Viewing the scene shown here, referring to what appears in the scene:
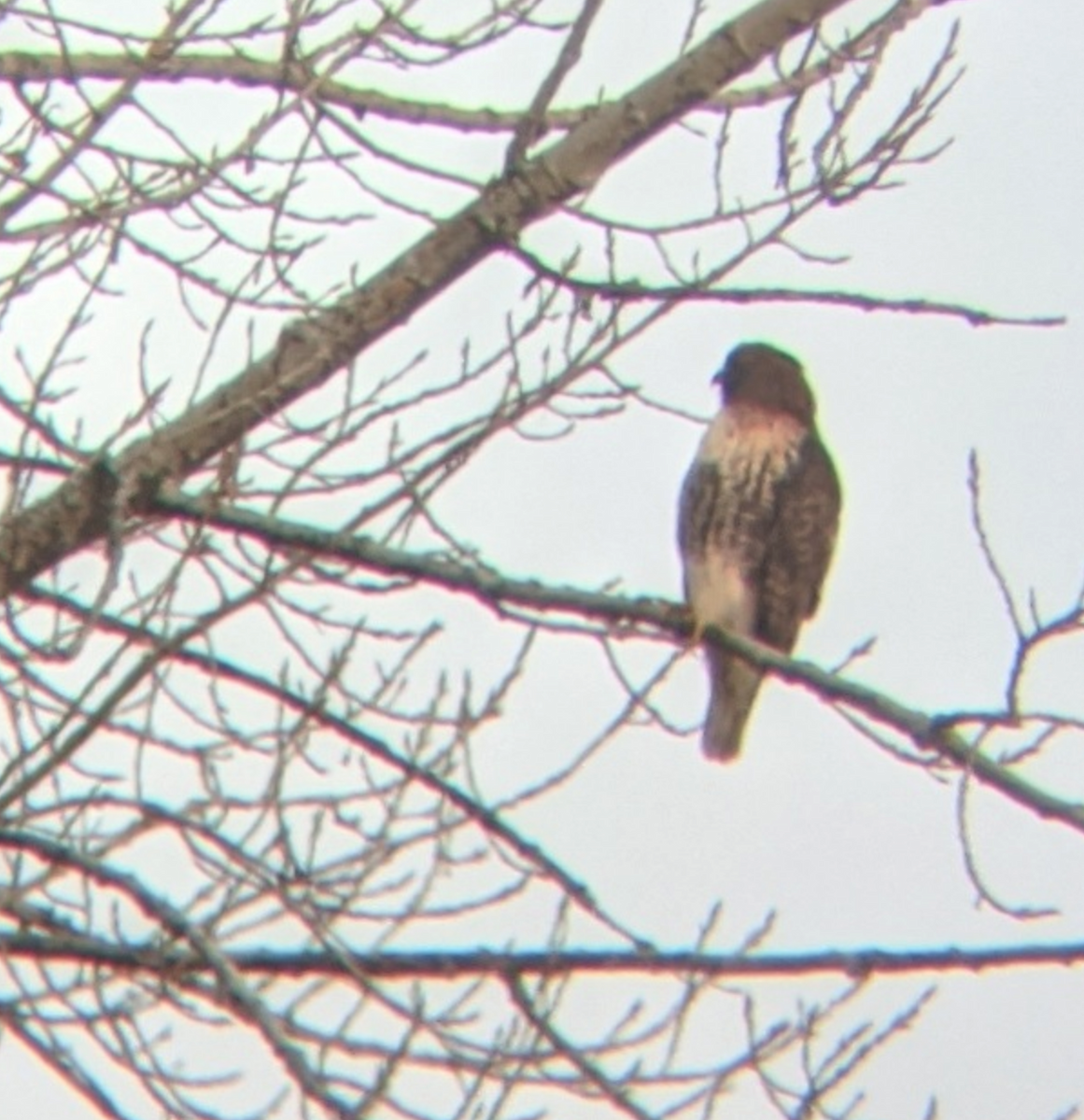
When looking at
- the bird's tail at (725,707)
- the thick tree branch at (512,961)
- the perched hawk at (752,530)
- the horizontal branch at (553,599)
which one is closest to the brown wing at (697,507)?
the perched hawk at (752,530)

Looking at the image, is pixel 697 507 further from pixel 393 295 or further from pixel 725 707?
pixel 393 295

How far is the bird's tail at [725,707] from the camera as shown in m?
6.70

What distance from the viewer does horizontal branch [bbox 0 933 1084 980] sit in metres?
3.60

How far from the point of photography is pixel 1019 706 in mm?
3918

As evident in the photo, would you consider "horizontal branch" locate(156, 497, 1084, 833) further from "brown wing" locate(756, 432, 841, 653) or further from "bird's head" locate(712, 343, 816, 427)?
"bird's head" locate(712, 343, 816, 427)

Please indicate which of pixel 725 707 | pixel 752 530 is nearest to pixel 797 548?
pixel 752 530

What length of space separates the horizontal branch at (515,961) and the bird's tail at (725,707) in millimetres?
2879

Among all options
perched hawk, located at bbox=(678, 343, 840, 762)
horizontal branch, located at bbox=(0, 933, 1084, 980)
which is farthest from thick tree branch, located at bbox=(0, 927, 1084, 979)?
perched hawk, located at bbox=(678, 343, 840, 762)

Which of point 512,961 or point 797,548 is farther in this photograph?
point 797,548

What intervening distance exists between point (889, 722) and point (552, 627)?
0.52 metres

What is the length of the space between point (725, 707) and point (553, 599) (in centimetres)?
243

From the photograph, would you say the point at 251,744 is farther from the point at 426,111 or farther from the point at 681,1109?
the point at 426,111

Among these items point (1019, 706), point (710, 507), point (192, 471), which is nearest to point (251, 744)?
point (192, 471)

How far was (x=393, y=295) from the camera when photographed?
13.9 ft
